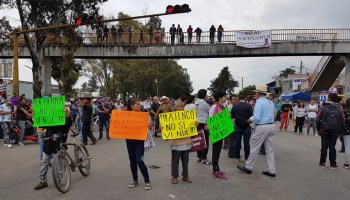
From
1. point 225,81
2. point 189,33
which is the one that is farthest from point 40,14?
point 225,81

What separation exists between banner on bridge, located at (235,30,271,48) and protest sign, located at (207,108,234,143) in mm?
20884

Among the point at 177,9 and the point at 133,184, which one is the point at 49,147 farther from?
the point at 177,9

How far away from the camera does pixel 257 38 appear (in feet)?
92.2

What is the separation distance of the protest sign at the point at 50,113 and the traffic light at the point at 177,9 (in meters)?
7.50

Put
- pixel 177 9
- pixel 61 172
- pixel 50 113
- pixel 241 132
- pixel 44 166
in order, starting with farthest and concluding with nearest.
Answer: pixel 177 9
pixel 241 132
pixel 50 113
pixel 44 166
pixel 61 172

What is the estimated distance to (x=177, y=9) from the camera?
45.0 feet

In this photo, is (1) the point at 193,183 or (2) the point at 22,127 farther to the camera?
(2) the point at 22,127

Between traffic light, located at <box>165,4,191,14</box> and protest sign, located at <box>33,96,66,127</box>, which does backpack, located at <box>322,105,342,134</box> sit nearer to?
protest sign, located at <box>33,96,66,127</box>

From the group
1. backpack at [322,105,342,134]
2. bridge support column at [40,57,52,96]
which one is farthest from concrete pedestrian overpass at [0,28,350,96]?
backpack at [322,105,342,134]

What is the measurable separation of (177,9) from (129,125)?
7.77 metres

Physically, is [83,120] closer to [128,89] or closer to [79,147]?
[79,147]

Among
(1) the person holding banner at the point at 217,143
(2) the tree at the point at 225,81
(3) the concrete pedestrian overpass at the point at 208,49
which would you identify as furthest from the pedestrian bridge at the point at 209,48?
(2) the tree at the point at 225,81

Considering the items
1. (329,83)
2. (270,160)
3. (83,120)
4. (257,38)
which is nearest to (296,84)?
(329,83)

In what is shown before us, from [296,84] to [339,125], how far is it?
158ft
